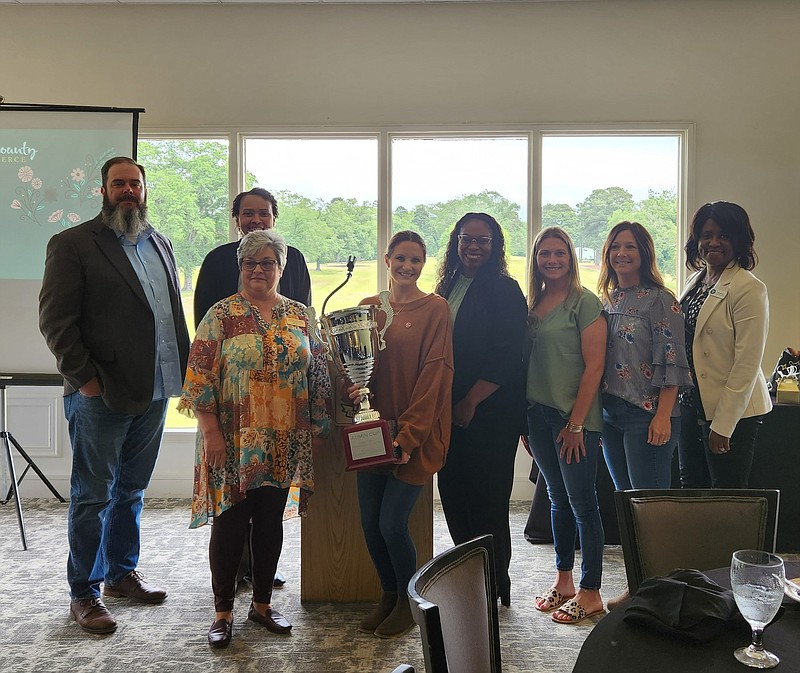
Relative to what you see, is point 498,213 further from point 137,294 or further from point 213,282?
point 137,294

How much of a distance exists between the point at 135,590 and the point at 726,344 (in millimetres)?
2573

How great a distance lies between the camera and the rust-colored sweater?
2.50 m

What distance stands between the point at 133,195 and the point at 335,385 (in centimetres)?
110

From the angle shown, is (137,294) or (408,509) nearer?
(408,509)

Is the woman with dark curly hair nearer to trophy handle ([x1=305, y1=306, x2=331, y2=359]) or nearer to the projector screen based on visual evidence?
trophy handle ([x1=305, y1=306, x2=331, y2=359])

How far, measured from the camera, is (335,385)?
106 inches

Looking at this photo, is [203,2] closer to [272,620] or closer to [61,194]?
[61,194]

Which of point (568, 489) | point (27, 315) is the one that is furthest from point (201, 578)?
point (27, 315)

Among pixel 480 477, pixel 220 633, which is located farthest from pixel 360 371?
pixel 220 633

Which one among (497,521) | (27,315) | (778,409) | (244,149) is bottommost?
(497,521)

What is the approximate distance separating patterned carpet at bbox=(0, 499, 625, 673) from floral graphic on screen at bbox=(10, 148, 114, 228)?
1.97 metres

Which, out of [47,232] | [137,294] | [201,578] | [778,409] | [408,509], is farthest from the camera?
[47,232]

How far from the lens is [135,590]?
294 cm

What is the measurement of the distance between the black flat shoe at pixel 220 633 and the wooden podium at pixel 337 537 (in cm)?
43
